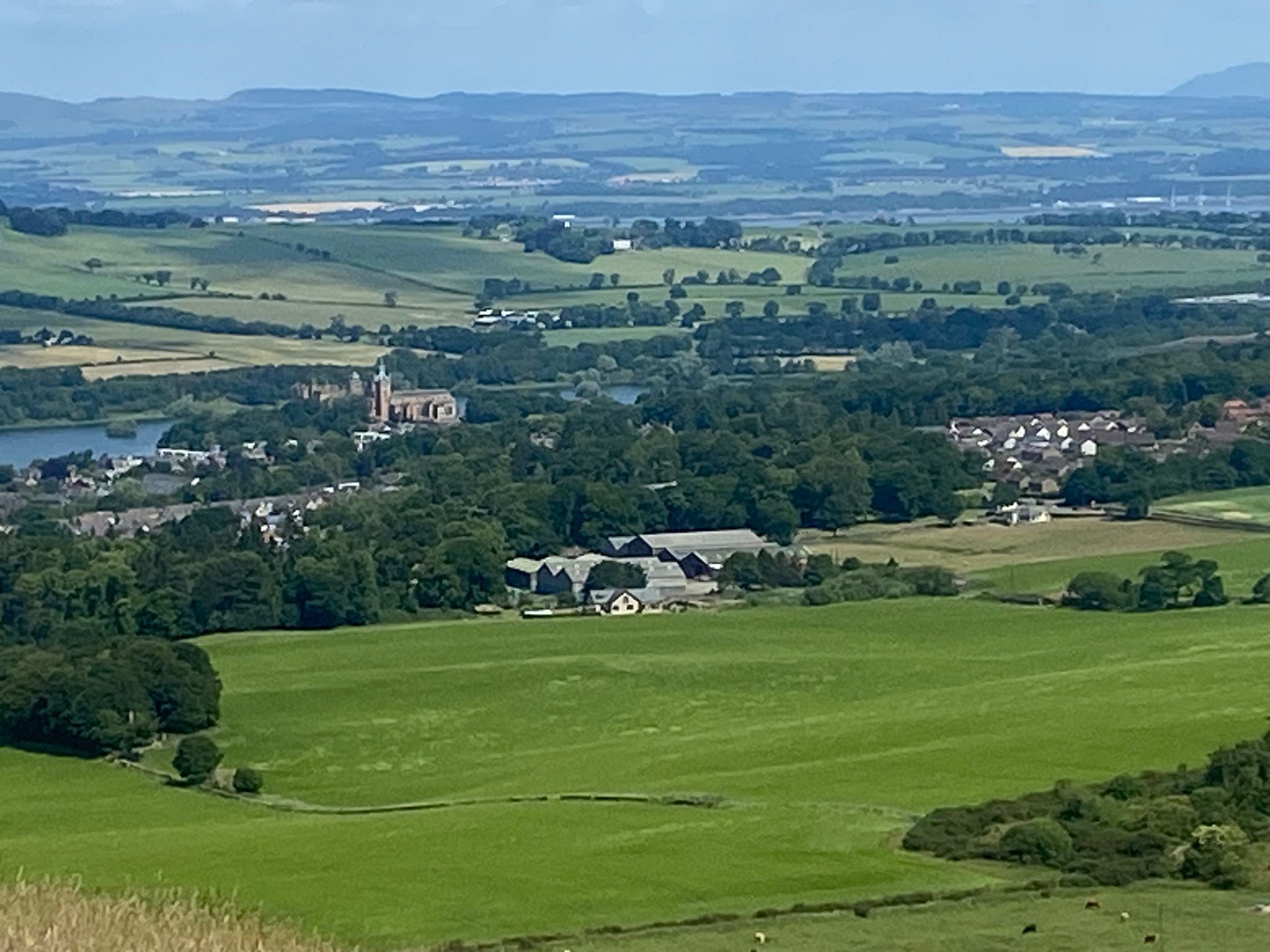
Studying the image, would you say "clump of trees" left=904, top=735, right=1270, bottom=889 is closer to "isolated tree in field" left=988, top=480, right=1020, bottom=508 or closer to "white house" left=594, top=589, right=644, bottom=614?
"white house" left=594, top=589, right=644, bottom=614

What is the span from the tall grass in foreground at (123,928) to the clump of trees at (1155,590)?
34207mm

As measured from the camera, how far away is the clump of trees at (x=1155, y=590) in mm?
48188

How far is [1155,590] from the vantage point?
1903 inches

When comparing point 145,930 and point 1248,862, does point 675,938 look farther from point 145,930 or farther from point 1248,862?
point 145,930

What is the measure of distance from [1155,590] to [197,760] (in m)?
17.8

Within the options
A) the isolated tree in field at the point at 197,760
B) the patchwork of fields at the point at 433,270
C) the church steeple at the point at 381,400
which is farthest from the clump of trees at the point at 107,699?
the patchwork of fields at the point at 433,270

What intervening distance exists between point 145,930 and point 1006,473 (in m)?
55.5

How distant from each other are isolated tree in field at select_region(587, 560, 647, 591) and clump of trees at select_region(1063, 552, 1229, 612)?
828 centimetres

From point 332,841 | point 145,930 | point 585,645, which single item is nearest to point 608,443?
point 585,645

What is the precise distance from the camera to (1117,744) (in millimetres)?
33875

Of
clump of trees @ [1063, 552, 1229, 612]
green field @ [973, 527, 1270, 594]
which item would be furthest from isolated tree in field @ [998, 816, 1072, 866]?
green field @ [973, 527, 1270, 594]

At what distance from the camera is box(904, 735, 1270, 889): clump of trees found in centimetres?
2475

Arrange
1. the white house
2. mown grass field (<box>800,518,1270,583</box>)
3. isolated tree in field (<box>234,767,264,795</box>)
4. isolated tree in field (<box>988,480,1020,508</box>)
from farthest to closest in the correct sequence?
isolated tree in field (<box>988,480,1020,508</box>)
mown grass field (<box>800,518,1270,583</box>)
the white house
isolated tree in field (<box>234,767,264,795</box>)

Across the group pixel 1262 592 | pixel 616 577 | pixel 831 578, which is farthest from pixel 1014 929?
pixel 616 577
